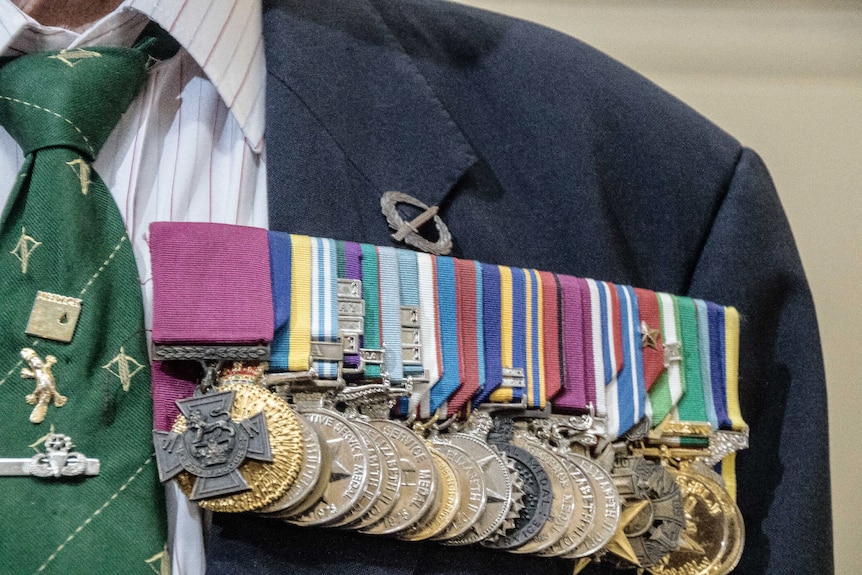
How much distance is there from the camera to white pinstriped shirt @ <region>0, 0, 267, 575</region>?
3.12 feet

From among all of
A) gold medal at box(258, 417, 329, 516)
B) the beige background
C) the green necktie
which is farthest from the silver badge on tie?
the beige background

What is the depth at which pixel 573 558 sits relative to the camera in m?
0.97

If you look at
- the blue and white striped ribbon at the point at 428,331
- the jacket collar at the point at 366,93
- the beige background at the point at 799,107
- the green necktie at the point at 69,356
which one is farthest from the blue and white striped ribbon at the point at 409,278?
the beige background at the point at 799,107

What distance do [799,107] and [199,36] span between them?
3.34ft

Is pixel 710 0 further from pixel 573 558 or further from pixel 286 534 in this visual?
pixel 286 534

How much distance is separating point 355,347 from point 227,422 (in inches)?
6.0

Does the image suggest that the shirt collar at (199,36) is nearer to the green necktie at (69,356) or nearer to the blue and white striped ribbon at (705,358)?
the green necktie at (69,356)

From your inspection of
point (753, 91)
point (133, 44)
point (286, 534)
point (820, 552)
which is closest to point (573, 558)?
point (286, 534)

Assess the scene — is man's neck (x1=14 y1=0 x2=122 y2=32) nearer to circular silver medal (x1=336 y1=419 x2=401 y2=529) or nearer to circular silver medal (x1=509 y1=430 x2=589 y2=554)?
circular silver medal (x1=336 y1=419 x2=401 y2=529)

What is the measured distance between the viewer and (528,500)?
0.93 metres

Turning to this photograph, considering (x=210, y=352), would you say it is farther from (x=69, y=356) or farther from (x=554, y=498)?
(x=554, y=498)

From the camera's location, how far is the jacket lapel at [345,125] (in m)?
0.99

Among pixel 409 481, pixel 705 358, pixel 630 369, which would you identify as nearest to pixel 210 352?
pixel 409 481

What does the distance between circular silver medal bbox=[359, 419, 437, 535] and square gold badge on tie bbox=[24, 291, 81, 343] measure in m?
0.27
